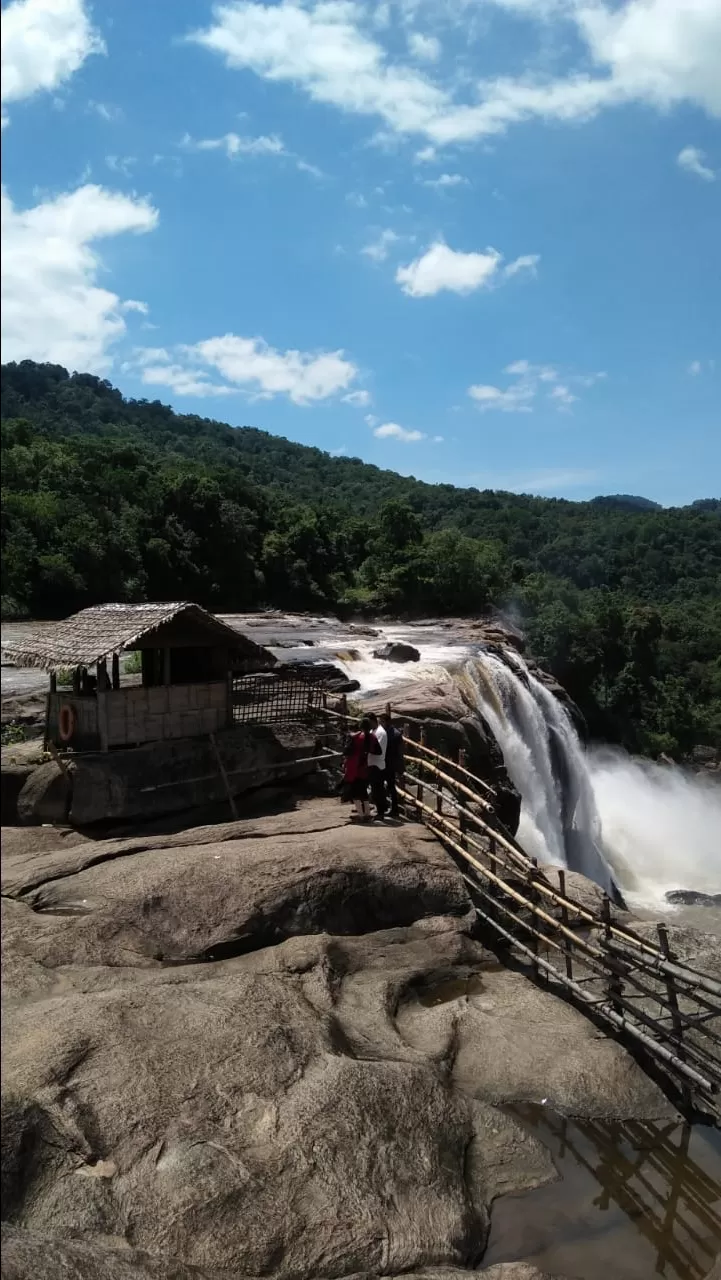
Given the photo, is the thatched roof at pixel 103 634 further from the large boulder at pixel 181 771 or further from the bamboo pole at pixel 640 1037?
the bamboo pole at pixel 640 1037

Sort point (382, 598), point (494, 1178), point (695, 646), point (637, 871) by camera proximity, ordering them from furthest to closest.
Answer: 1. point (695, 646)
2. point (382, 598)
3. point (637, 871)
4. point (494, 1178)

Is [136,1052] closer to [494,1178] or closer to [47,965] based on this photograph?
[47,965]

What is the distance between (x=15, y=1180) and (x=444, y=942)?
4.85 m

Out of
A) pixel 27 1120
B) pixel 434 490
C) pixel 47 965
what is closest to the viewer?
pixel 27 1120

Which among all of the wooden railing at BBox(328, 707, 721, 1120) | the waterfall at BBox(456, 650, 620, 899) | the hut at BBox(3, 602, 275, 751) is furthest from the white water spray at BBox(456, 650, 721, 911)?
the hut at BBox(3, 602, 275, 751)

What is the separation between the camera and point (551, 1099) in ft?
20.3

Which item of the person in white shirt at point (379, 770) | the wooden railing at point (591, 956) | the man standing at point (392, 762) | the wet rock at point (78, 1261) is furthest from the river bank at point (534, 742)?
the wet rock at point (78, 1261)

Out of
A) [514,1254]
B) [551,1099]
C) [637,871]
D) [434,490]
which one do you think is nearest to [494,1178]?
[514,1254]

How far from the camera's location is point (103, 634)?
954 cm

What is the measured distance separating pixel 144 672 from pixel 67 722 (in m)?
1.23

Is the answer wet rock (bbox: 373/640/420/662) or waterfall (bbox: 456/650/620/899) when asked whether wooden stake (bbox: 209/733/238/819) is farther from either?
wet rock (bbox: 373/640/420/662)

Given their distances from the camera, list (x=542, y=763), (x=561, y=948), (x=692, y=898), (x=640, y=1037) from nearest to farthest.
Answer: (x=640, y=1037), (x=561, y=948), (x=692, y=898), (x=542, y=763)

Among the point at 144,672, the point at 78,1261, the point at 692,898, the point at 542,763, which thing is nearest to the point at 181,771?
the point at 144,672

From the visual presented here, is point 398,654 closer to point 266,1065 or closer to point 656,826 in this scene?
point 656,826
